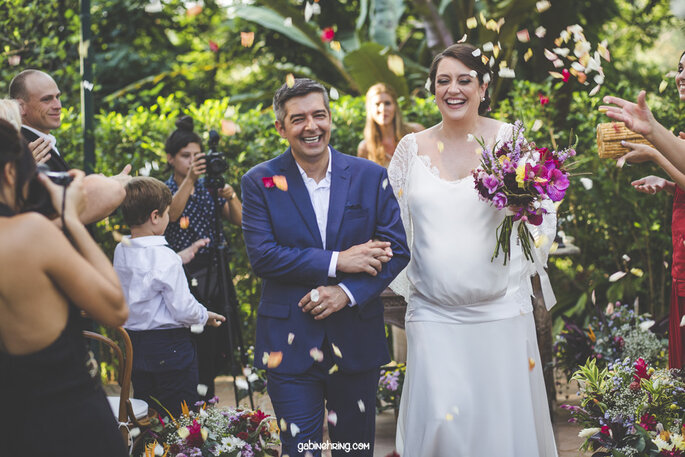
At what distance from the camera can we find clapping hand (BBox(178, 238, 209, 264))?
4630 mm

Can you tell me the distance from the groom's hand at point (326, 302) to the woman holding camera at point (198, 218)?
1666mm

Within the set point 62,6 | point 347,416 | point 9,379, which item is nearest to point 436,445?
point 347,416

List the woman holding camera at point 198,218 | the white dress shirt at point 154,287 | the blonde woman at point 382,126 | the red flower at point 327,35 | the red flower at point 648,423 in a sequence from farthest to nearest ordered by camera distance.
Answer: the red flower at point 327,35, the blonde woman at point 382,126, the woman holding camera at point 198,218, the white dress shirt at point 154,287, the red flower at point 648,423

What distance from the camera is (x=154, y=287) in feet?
12.5

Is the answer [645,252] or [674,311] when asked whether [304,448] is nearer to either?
[674,311]

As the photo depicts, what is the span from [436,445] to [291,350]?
893 millimetres

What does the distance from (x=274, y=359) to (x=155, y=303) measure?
90cm

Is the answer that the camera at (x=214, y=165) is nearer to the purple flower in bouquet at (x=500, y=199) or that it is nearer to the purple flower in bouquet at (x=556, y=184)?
the purple flower in bouquet at (x=500, y=199)

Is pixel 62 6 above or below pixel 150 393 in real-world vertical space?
above

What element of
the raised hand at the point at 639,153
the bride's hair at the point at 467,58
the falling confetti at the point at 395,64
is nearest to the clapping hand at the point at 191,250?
the bride's hair at the point at 467,58

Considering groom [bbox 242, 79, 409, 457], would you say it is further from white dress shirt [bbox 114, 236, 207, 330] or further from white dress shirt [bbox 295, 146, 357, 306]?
white dress shirt [bbox 114, 236, 207, 330]

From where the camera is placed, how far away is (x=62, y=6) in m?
7.15

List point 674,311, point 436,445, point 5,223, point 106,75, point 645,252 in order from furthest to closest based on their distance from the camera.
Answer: point 106,75 < point 645,252 < point 674,311 < point 436,445 < point 5,223

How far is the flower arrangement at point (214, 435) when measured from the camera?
133 inches
